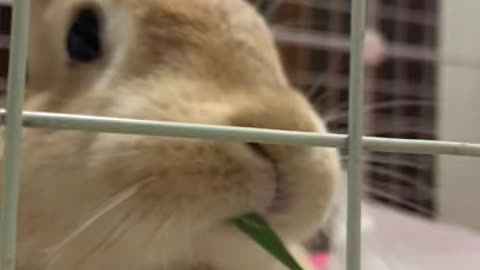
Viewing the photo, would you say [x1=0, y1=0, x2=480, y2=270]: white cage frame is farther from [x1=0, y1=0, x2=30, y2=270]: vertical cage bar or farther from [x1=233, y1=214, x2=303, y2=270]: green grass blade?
[x1=233, y1=214, x2=303, y2=270]: green grass blade

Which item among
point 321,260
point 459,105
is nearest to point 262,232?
point 321,260

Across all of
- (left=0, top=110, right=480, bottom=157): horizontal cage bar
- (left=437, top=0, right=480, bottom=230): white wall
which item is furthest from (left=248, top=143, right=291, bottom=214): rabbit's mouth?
(left=437, top=0, right=480, bottom=230): white wall

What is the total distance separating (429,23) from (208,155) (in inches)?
60.9

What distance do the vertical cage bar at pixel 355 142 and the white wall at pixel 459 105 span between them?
4.24ft

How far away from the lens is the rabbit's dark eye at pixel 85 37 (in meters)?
0.87

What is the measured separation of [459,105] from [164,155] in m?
1.36

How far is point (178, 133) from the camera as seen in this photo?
18.7 inches

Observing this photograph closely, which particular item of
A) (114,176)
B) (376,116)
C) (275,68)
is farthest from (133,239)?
(376,116)

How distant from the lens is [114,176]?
72 centimetres

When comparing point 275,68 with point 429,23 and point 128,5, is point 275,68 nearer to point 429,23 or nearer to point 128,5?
point 128,5

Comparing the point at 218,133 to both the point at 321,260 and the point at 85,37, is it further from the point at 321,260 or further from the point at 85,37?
the point at 321,260

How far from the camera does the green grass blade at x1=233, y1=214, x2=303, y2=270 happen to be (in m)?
0.70

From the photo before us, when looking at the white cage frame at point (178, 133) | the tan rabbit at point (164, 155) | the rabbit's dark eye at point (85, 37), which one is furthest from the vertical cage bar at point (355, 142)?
the rabbit's dark eye at point (85, 37)

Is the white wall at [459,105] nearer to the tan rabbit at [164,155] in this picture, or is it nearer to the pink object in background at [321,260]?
the pink object in background at [321,260]
